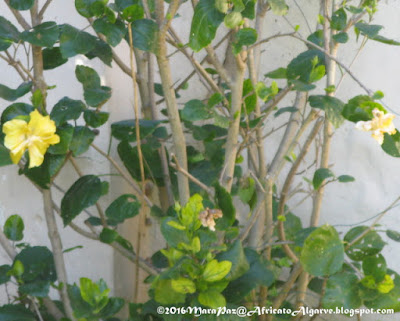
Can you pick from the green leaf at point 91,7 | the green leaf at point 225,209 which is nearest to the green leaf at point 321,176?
the green leaf at point 225,209

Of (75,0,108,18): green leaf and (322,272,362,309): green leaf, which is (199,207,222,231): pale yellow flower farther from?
(75,0,108,18): green leaf

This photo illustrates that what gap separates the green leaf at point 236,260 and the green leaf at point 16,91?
1.80ft

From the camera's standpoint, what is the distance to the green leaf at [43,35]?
3.66 feet

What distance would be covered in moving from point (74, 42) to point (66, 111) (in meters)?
0.15

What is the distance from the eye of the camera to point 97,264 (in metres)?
1.76

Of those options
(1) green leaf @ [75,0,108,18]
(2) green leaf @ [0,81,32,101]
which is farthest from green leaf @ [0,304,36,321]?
(1) green leaf @ [75,0,108,18]

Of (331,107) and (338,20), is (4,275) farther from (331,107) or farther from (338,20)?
(338,20)

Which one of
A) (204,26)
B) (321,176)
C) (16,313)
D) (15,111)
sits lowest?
(16,313)

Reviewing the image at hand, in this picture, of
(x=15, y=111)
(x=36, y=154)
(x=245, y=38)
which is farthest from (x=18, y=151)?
(x=245, y=38)

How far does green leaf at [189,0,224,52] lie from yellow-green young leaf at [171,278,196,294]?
16.3 inches

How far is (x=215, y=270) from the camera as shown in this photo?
0.99 m

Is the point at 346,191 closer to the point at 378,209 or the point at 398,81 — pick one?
the point at 378,209

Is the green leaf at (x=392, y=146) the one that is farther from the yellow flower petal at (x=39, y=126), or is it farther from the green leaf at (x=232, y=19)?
the yellow flower petal at (x=39, y=126)

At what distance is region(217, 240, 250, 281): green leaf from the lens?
1.07 metres
